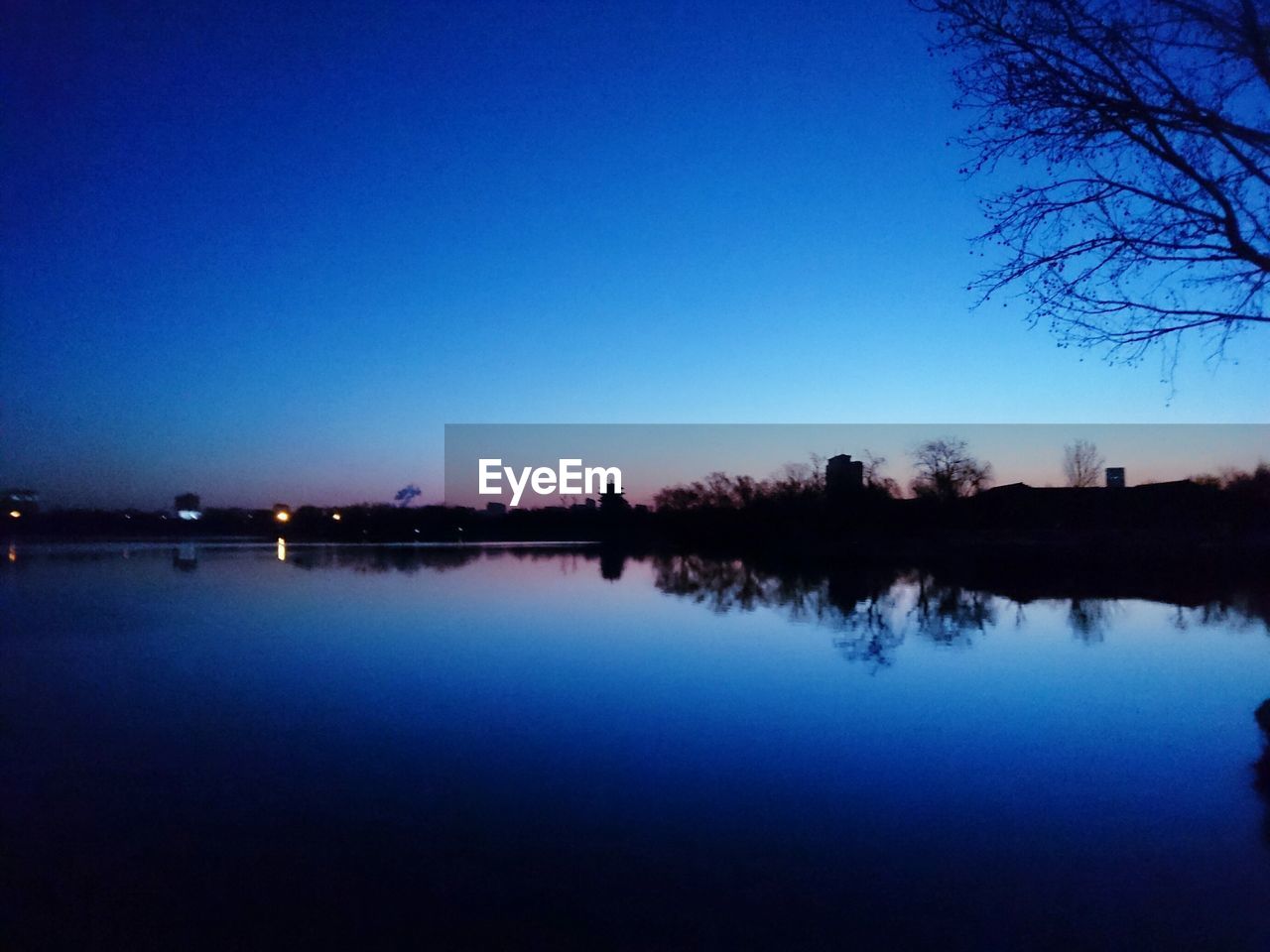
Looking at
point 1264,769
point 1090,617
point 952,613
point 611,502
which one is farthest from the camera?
point 611,502

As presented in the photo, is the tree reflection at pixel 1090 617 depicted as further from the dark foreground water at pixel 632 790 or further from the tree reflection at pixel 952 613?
the tree reflection at pixel 952 613

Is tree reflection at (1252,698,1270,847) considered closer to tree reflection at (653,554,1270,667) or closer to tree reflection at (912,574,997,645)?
tree reflection at (653,554,1270,667)

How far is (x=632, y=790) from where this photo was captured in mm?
6434

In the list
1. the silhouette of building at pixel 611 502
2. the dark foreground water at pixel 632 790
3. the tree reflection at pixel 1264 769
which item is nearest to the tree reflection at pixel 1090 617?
the dark foreground water at pixel 632 790

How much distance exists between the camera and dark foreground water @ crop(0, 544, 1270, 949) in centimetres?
436

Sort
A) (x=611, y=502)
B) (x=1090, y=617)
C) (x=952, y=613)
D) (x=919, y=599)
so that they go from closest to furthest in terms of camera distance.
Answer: (x=1090, y=617) → (x=952, y=613) → (x=919, y=599) → (x=611, y=502)

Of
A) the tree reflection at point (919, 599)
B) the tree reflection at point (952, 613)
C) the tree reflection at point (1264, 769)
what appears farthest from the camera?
the tree reflection at point (919, 599)

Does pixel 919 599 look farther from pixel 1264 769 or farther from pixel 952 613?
pixel 1264 769

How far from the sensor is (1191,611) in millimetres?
17891

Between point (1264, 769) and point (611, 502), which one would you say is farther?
point (611, 502)

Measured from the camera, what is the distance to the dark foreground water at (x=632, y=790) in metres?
4.36

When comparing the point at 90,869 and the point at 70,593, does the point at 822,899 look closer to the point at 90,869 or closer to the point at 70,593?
the point at 90,869

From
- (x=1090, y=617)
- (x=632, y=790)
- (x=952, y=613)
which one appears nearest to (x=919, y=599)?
(x=952, y=613)

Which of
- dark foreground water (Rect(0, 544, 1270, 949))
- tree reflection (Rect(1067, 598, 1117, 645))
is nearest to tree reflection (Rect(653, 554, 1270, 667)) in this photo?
tree reflection (Rect(1067, 598, 1117, 645))
